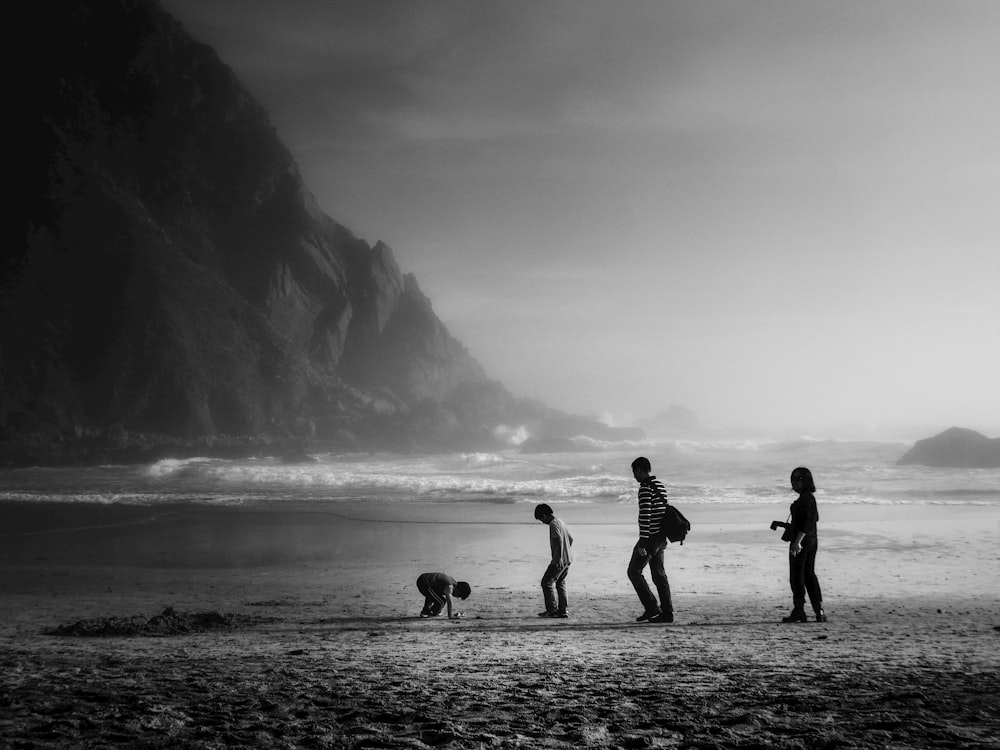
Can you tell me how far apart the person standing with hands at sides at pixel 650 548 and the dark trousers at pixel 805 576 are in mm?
1379

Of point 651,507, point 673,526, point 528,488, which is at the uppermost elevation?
A: point 651,507

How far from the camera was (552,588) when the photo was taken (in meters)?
8.50

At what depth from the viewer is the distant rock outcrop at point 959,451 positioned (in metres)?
35.1

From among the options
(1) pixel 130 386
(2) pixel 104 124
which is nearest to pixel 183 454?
(1) pixel 130 386

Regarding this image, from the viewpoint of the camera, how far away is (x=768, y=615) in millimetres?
7980

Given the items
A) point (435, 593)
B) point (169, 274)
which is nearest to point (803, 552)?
point (435, 593)

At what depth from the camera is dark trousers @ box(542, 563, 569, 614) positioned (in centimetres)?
820

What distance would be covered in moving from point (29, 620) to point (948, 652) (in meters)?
9.90

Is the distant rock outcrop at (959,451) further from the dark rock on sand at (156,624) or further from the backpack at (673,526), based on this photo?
the dark rock on sand at (156,624)

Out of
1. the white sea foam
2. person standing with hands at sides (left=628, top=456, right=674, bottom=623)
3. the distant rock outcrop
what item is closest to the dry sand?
person standing with hands at sides (left=628, top=456, right=674, bottom=623)

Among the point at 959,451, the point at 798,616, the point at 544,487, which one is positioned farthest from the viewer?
the point at 959,451

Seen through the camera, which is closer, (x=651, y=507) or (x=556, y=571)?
(x=651, y=507)

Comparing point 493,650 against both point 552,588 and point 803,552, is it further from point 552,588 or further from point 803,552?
point 803,552

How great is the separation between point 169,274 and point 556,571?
246 feet
